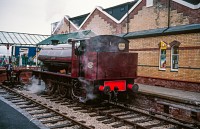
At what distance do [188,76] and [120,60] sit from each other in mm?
4830

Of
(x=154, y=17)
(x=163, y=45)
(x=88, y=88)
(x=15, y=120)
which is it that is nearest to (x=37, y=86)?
(x=88, y=88)

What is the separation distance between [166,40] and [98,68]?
6.26 m

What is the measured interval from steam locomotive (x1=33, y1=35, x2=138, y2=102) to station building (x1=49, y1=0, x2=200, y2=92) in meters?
3.92

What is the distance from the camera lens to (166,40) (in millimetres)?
12695

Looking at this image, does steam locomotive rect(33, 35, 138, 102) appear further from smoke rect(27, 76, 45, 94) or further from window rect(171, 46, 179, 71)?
window rect(171, 46, 179, 71)

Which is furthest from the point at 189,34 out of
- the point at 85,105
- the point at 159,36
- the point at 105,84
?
the point at 85,105

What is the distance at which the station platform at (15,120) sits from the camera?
20.2 ft

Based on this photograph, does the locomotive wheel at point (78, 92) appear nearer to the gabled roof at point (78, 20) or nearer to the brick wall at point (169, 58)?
the brick wall at point (169, 58)

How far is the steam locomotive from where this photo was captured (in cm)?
816

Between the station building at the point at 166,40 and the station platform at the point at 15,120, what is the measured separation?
8138 millimetres

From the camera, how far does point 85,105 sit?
9062mm

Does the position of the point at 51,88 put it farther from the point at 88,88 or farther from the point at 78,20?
the point at 78,20

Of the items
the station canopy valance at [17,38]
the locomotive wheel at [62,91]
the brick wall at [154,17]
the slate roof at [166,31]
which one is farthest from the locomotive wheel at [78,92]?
the station canopy valance at [17,38]

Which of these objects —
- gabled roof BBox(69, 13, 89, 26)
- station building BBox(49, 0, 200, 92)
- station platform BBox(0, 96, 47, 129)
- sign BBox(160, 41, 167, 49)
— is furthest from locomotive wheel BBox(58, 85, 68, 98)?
gabled roof BBox(69, 13, 89, 26)
